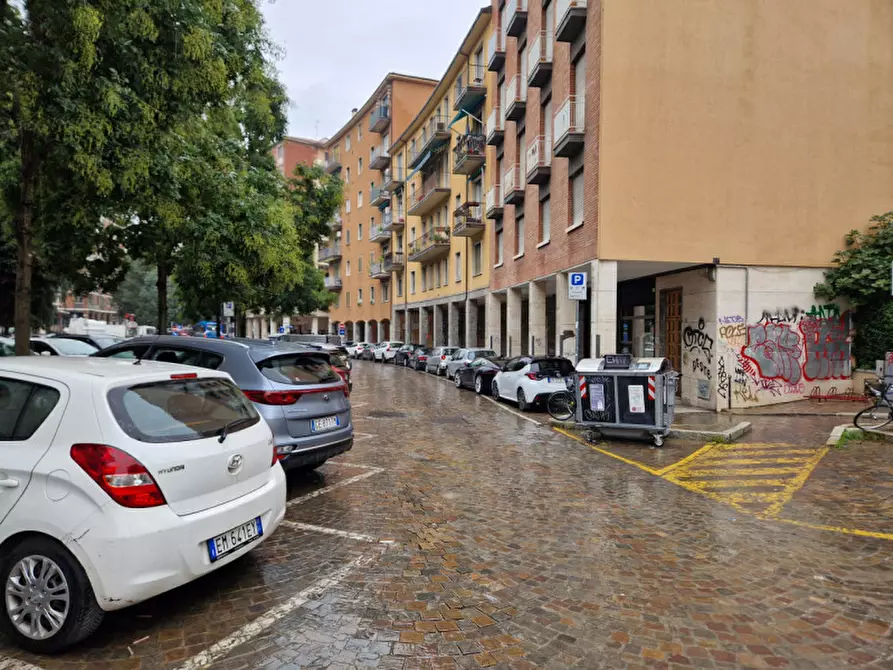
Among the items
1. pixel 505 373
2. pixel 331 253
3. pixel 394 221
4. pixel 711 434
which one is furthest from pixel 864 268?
pixel 331 253

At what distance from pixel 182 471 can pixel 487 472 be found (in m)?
4.80

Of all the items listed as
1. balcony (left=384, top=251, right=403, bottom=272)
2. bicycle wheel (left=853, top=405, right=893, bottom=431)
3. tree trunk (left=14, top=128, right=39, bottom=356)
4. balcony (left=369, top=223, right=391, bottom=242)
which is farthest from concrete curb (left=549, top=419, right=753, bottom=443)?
balcony (left=369, top=223, right=391, bottom=242)

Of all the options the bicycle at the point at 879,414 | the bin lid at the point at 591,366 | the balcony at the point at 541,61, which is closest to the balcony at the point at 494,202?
the balcony at the point at 541,61

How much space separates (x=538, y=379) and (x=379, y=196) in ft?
110

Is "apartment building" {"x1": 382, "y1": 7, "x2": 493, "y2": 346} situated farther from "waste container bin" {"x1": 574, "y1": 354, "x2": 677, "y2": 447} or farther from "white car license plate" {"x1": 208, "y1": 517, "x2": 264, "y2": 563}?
"white car license plate" {"x1": 208, "y1": 517, "x2": 264, "y2": 563}

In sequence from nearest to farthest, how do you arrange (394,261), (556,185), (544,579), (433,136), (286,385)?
(544,579), (286,385), (556,185), (433,136), (394,261)

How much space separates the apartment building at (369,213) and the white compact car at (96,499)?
122 ft

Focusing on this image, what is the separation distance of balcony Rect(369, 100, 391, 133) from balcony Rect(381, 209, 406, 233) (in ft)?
22.7

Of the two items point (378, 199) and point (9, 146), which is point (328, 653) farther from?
point (378, 199)

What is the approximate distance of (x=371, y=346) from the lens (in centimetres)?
4009

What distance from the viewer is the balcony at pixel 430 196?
108 ft

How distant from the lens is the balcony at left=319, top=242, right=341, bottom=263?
54.7 metres

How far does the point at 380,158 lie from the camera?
4447 centimetres

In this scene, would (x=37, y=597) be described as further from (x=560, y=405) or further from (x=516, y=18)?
(x=516, y=18)
